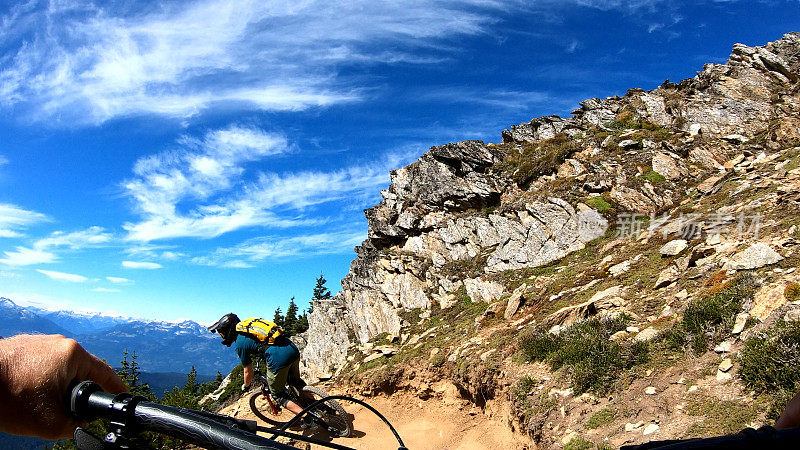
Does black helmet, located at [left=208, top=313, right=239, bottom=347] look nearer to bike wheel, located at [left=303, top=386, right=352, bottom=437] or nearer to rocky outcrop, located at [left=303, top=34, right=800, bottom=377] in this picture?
bike wheel, located at [left=303, top=386, right=352, bottom=437]

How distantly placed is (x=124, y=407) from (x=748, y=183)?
23971 mm

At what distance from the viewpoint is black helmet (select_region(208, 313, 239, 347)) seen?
931cm

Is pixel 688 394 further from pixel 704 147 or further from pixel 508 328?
pixel 704 147

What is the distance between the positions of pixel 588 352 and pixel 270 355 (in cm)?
807

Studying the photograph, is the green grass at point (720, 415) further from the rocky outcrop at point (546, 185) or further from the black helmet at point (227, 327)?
the rocky outcrop at point (546, 185)

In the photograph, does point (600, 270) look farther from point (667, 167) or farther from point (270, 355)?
point (667, 167)

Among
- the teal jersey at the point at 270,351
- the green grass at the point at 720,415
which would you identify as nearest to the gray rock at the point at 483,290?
the teal jersey at the point at 270,351

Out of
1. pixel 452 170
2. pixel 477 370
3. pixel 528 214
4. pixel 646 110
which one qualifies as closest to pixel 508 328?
pixel 477 370

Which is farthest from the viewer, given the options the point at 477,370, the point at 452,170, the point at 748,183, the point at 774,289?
the point at 452,170

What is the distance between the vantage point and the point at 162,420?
5.65 feet

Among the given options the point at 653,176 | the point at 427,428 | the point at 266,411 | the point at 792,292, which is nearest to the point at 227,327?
the point at 266,411

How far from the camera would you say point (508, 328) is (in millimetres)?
14414

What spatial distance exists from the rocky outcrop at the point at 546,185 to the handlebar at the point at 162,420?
19920mm

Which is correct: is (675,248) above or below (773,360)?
above
